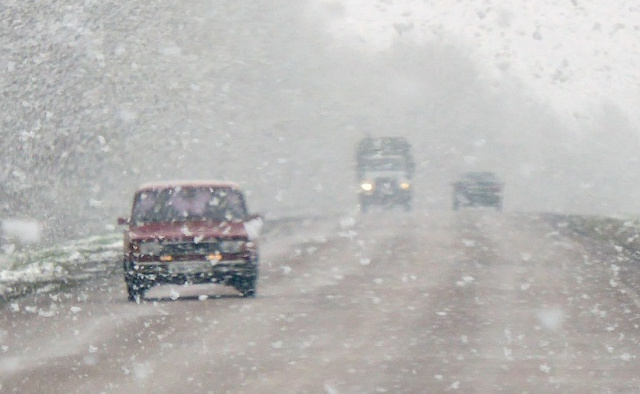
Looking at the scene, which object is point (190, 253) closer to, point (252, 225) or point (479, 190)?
point (252, 225)

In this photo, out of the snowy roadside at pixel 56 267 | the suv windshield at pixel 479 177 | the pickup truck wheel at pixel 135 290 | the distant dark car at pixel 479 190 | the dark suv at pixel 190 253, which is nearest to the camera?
the dark suv at pixel 190 253

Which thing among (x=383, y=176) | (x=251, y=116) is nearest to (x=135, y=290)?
(x=383, y=176)

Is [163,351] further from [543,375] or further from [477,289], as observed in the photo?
[477,289]

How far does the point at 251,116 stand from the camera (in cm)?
7469

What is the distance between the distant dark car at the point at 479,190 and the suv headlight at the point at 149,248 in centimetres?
2968

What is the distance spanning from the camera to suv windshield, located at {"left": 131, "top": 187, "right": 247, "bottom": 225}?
16875mm

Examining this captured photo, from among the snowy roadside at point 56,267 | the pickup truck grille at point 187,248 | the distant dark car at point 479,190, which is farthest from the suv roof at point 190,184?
the distant dark car at point 479,190

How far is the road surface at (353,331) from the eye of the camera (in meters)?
9.93

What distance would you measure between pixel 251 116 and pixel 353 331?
6200cm

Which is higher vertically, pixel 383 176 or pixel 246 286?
pixel 246 286

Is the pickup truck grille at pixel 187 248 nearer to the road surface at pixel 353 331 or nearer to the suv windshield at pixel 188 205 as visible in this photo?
the road surface at pixel 353 331

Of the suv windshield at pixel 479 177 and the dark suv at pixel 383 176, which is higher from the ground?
the dark suv at pixel 383 176

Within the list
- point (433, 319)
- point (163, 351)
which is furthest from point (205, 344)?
point (433, 319)

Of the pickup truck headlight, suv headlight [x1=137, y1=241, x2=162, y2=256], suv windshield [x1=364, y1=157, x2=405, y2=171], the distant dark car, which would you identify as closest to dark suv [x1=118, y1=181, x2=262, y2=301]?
suv headlight [x1=137, y1=241, x2=162, y2=256]
